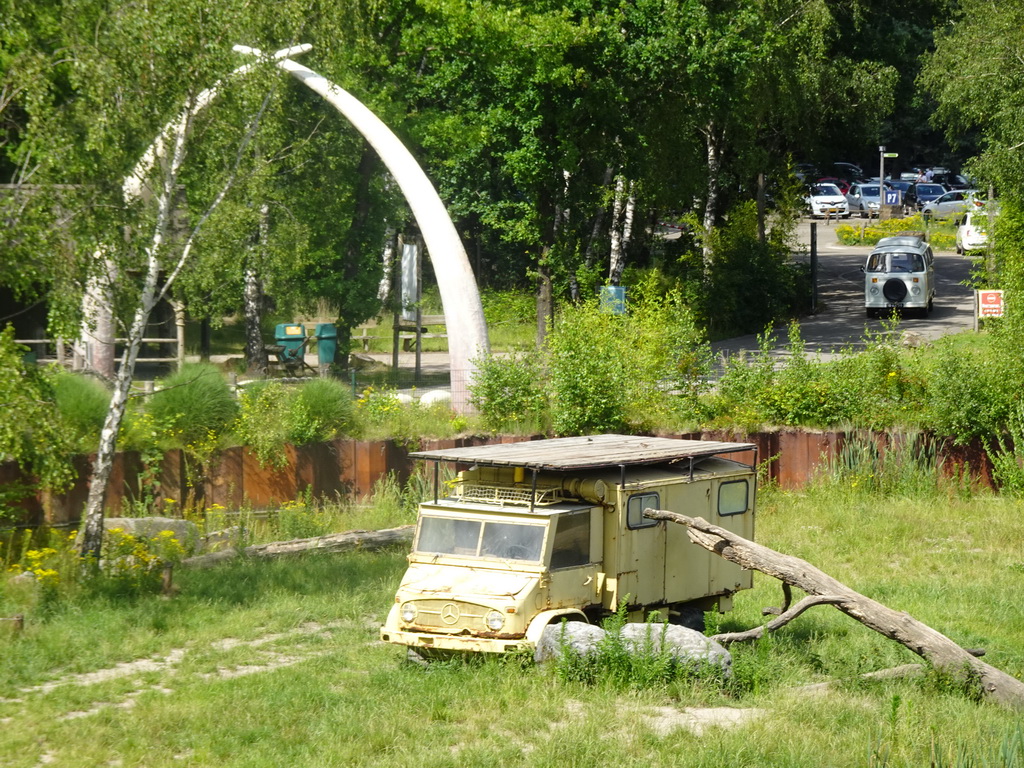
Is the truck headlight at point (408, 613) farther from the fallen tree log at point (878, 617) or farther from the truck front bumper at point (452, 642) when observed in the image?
the fallen tree log at point (878, 617)

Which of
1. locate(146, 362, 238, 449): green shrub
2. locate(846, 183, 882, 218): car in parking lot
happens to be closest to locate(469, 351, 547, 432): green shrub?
locate(146, 362, 238, 449): green shrub

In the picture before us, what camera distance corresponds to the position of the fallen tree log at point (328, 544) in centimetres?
1738

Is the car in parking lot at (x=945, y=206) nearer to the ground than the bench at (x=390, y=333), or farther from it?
farther from it

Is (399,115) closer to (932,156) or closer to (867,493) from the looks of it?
(867,493)

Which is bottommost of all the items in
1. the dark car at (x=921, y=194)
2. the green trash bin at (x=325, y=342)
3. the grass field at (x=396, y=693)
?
the grass field at (x=396, y=693)

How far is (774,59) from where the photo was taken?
120 feet

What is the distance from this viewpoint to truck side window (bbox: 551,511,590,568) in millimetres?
12133

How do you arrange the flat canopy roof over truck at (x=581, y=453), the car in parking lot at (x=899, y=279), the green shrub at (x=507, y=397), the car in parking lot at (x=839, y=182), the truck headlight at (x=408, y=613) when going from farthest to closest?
the car in parking lot at (x=839, y=182)
the car in parking lot at (x=899, y=279)
the green shrub at (x=507, y=397)
the flat canopy roof over truck at (x=581, y=453)
the truck headlight at (x=408, y=613)

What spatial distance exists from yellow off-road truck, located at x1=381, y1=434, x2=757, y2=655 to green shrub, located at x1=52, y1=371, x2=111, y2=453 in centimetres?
883

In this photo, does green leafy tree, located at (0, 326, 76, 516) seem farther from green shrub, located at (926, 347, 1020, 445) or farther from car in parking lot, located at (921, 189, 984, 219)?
car in parking lot, located at (921, 189, 984, 219)

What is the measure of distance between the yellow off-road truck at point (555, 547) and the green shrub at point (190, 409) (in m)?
8.82

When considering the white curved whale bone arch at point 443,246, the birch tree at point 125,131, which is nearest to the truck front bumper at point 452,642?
the birch tree at point 125,131

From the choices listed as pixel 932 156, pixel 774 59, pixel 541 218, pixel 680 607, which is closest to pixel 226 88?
pixel 680 607

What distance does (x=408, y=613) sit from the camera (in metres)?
12.0
